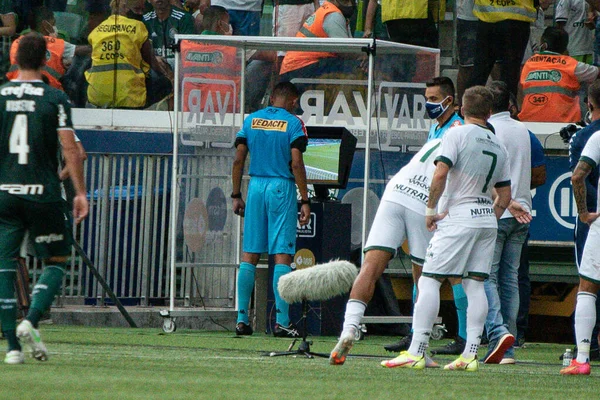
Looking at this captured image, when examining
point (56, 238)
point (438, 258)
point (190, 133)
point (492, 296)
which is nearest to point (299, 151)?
point (190, 133)

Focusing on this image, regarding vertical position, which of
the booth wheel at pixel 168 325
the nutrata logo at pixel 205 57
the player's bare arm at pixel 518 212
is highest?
the nutrata logo at pixel 205 57

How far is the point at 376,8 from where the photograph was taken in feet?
50.5

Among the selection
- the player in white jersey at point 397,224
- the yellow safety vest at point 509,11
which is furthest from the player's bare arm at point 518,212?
the yellow safety vest at point 509,11

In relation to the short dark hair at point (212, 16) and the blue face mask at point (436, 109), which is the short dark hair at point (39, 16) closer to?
the short dark hair at point (212, 16)

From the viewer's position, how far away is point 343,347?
858 centimetres

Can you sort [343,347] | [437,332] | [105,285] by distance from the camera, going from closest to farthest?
1. [343,347]
2. [437,332]
3. [105,285]

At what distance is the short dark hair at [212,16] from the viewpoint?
49.9 feet

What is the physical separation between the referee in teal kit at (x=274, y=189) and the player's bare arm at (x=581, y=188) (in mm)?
3600

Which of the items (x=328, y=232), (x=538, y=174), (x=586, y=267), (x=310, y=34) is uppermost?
(x=310, y=34)

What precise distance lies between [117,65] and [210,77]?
2.16m

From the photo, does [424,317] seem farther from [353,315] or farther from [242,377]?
[242,377]

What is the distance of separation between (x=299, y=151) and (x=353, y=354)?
7.88 ft

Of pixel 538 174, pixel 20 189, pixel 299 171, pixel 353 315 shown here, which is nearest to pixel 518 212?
pixel 538 174

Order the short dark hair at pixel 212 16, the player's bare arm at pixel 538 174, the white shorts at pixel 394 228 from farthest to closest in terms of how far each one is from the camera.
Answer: the short dark hair at pixel 212 16 → the player's bare arm at pixel 538 174 → the white shorts at pixel 394 228
